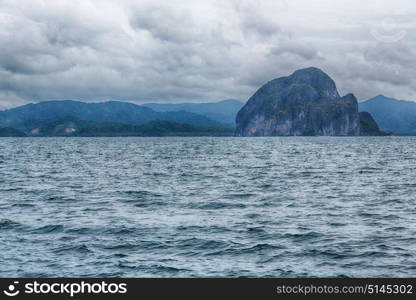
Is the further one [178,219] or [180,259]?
[178,219]

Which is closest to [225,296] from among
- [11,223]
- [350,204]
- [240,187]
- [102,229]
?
[102,229]

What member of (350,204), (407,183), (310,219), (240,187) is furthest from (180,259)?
(407,183)

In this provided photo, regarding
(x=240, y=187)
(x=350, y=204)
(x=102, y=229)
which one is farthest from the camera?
(x=240, y=187)

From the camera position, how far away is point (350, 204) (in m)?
37.0

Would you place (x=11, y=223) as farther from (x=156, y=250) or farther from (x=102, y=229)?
(x=156, y=250)

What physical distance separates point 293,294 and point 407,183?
4503 centimetres

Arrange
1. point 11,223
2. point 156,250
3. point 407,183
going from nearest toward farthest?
point 156,250
point 11,223
point 407,183

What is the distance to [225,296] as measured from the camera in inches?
458

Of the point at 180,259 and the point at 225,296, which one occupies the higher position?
the point at 225,296

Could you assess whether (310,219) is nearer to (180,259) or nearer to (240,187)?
(180,259)

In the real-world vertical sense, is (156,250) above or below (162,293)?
below

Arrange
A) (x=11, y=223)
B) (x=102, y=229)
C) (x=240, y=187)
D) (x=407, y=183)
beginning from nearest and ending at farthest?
(x=102, y=229), (x=11, y=223), (x=240, y=187), (x=407, y=183)

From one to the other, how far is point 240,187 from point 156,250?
27251 millimetres

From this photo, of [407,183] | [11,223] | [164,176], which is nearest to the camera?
[11,223]
